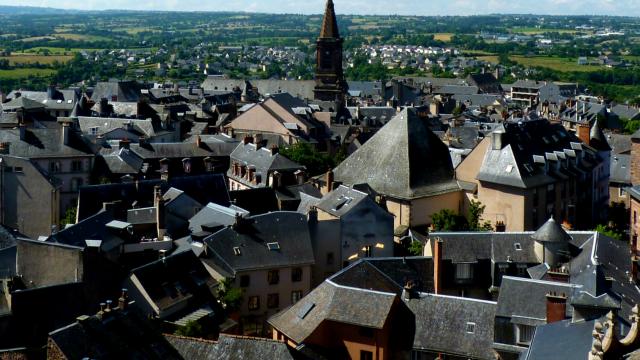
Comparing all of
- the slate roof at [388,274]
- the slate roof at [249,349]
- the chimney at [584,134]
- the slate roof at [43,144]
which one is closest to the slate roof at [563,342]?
the slate roof at [249,349]

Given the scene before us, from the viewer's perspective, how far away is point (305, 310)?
135 ft

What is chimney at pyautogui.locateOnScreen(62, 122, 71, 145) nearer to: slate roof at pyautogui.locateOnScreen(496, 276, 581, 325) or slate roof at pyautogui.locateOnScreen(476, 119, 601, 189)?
slate roof at pyautogui.locateOnScreen(476, 119, 601, 189)

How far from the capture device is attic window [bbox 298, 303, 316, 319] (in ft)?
134

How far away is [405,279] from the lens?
45.1 metres

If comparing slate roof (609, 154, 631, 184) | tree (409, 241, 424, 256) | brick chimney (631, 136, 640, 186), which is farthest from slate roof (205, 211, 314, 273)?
slate roof (609, 154, 631, 184)

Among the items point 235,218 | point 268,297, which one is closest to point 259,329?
point 268,297

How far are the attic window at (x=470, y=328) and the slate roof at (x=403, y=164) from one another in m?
21.7

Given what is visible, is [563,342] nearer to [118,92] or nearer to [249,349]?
[249,349]

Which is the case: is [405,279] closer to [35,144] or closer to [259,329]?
[259,329]

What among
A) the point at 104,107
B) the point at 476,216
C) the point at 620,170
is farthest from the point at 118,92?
the point at 476,216

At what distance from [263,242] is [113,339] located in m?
19.3

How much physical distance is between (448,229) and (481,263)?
11455 millimetres

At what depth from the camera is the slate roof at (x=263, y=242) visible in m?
48.1

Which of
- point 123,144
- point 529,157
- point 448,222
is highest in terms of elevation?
point 529,157
